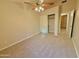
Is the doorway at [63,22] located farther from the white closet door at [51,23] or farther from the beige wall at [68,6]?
the white closet door at [51,23]

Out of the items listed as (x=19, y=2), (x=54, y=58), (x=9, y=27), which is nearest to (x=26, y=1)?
(x=19, y=2)

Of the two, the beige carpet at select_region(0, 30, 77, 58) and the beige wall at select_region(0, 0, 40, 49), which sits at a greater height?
the beige wall at select_region(0, 0, 40, 49)

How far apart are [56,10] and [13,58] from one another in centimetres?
428

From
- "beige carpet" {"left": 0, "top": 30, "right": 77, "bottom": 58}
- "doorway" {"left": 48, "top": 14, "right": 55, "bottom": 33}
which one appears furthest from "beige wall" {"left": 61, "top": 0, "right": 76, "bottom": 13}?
"beige carpet" {"left": 0, "top": 30, "right": 77, "bottom": 58}

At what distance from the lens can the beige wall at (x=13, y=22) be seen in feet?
13.0

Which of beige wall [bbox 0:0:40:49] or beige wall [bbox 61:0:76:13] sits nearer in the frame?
beige wall [bbox 0:0:40:49]

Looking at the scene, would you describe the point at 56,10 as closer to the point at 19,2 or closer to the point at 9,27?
the point at 19,2

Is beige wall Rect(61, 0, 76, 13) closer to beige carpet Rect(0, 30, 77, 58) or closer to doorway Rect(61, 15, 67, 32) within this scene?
doorway Rect(61, 15, 67, 32)

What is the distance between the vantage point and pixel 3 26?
397 centimetres

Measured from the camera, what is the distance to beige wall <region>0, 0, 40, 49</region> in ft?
13.0

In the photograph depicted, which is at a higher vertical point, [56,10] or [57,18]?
[56,10]

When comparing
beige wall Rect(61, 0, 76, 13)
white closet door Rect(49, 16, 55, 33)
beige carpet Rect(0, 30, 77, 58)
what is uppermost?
beige wall Rect(61, 0, 76, 13)

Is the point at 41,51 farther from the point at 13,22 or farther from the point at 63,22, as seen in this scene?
the point at 63,22

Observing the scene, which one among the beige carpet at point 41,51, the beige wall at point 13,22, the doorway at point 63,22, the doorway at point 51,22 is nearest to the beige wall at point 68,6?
the doorway at point 63,22
